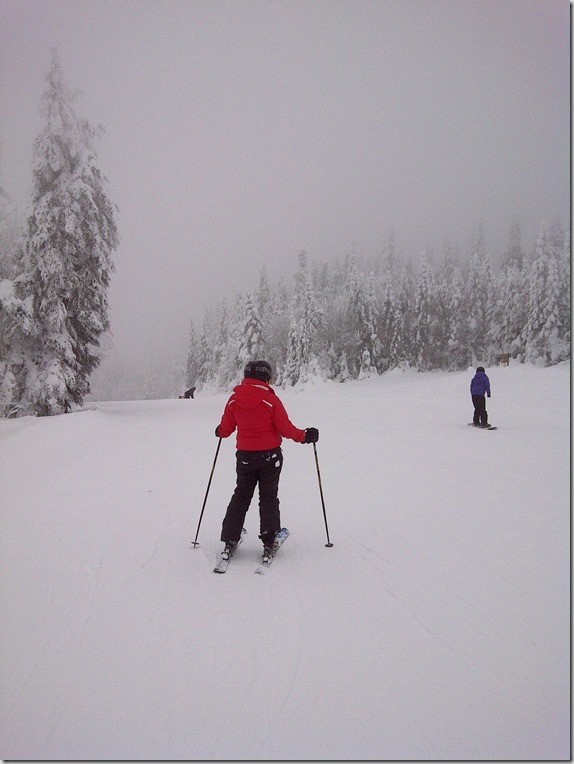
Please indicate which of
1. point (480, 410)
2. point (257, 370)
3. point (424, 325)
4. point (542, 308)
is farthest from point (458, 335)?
point (257, 370)

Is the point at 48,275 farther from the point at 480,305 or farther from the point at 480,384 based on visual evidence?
the point at 480,305

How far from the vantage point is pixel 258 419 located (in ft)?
13.3

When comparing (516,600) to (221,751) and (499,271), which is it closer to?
(221,751)

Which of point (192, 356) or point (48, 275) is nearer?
point (48, 275)

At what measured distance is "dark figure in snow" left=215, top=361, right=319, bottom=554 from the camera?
4.01 metres

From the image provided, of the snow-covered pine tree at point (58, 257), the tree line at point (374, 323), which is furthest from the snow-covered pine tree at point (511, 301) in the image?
the snow-covered pine tree at point (58, 257)

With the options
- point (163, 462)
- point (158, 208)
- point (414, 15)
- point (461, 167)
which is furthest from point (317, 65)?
point (158, 208)

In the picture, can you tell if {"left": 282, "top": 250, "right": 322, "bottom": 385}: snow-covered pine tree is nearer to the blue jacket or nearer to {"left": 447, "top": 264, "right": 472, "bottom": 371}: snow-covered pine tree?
{"left": 447, "top": 264, "right": 472, "bottom": 371}: snow-covered pine tree

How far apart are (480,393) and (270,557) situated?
442 inches

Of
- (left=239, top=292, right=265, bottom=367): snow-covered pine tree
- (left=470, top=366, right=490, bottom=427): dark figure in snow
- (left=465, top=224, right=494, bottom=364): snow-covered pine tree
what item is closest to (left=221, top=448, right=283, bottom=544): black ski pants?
(left=470, top=366, right=490, bottom=427): dark figure in snow

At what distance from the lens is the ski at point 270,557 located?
3.72 m

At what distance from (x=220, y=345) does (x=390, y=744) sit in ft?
176

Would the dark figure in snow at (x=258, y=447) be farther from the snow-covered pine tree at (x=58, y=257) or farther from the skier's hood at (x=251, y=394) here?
the snow-covered pine tree at (x=58, y=257)

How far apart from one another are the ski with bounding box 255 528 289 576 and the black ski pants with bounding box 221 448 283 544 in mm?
105
